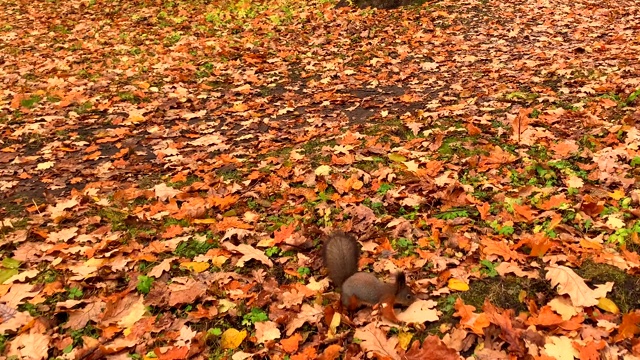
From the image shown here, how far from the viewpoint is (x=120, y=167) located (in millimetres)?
5996

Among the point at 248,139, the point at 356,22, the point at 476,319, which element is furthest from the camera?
the point at 356,22

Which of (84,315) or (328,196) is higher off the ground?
(84,315)

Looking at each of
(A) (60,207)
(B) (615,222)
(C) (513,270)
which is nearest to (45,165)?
(A) (60,207)

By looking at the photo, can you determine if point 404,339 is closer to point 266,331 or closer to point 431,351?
point 431,351

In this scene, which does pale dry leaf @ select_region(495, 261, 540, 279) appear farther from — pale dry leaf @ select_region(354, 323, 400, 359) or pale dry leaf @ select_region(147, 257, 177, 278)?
pale dry leaf @ select_region(147, 257, 177, 278)

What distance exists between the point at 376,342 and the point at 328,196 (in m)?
2.06

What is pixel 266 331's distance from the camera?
325 cm

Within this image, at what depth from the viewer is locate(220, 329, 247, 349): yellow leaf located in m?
3.20

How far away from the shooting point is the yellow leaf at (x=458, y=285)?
335 cm

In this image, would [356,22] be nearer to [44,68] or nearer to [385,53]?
[385,53]

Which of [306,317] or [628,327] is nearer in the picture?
[628,327]

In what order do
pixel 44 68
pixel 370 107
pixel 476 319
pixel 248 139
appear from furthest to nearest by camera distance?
pixel 44 68, pixel 370 107, pixel 248 139, pixel 476 319

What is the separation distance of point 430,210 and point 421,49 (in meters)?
5.93

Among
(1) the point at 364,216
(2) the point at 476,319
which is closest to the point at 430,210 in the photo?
(1) the point at 364,216
